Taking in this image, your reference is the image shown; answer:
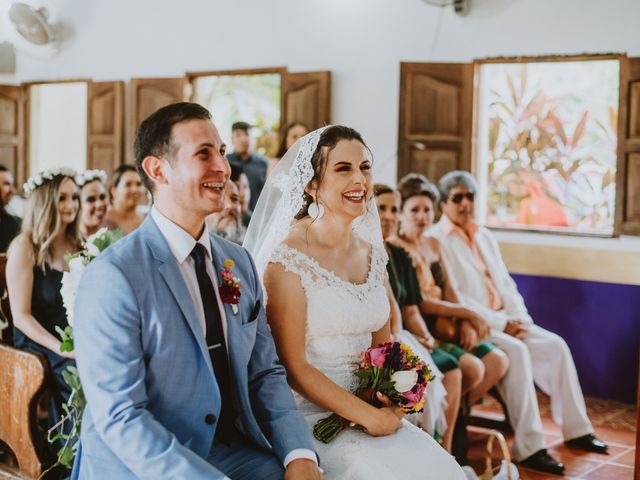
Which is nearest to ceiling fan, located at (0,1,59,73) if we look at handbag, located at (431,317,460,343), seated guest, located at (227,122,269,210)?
seated guest, located at (227,122,269,210)

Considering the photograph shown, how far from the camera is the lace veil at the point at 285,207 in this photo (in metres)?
2.81

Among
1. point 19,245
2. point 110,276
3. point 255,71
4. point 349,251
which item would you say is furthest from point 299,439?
point 255,71

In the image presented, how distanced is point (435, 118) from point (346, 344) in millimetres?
4294

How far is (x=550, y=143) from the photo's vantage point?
22.1 ft

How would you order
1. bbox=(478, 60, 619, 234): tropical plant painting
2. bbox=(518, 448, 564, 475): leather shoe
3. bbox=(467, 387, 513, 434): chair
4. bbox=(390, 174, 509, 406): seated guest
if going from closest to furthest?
bbox=(518, 448, 564, 475): leather shoe → bbox=(390, 174, 509, 406): seated guest → bbox=(467, 387, 513, 434): chair → bbox=(478, 60, 619, 234): tropical plant painting

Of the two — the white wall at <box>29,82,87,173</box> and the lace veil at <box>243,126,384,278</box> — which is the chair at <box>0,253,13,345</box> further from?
the white wall at <box>29,82,87,173</box>

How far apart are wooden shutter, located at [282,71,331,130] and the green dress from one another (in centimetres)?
330

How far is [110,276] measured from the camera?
76.3 inches

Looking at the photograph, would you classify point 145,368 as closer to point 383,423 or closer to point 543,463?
point 383,423

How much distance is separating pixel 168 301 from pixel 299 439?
1.71 ft

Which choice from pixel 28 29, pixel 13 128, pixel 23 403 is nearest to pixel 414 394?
pixel 23 403

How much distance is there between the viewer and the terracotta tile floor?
A: 426 cm

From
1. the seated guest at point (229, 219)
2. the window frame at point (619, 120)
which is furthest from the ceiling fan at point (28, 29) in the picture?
the seated guest at point (229, 219)

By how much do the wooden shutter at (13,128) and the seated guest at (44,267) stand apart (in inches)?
225
